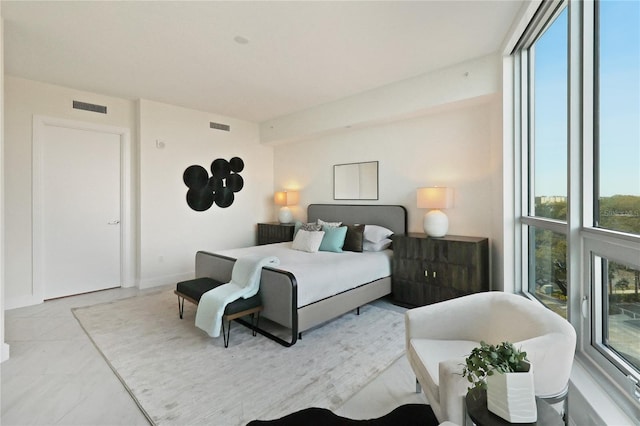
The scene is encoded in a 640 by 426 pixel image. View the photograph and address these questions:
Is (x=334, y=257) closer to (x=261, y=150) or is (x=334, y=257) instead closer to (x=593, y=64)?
(x=593, y=64)

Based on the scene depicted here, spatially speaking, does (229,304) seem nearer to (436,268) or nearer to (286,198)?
(436,268)

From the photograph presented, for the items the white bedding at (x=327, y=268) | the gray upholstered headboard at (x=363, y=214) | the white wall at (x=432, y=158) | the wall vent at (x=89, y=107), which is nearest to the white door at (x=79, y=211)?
the wall vent at (x=89, y=107)

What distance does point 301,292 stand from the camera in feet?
9.06

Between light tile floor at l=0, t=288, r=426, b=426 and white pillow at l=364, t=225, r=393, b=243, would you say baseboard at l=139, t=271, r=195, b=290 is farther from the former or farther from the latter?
white pillow at l=364, t=225, r=393, b=243

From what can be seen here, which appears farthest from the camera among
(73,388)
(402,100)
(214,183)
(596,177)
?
(214,183)

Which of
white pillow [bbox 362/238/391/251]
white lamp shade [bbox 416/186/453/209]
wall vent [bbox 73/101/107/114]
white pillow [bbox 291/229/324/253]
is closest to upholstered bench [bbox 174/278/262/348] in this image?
white pillow [bbox 291/229/324/253]

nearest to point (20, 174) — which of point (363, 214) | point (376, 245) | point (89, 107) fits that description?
point (89, 107)

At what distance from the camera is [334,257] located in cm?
366

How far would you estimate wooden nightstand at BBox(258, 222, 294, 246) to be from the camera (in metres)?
5.33

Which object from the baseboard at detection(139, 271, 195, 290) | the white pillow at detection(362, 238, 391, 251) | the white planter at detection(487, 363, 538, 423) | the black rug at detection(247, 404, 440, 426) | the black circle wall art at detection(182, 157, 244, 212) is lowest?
the black rug at detection(247, 404, 440, 426)

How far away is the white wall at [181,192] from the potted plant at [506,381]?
473 cm

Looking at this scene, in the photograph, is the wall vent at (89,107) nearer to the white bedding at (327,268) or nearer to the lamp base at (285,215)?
the white bedding at (327,268)

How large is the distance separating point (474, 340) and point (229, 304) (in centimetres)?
193

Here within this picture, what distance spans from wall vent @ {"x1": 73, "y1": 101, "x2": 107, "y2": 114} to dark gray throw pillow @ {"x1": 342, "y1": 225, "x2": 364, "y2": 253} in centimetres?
391
